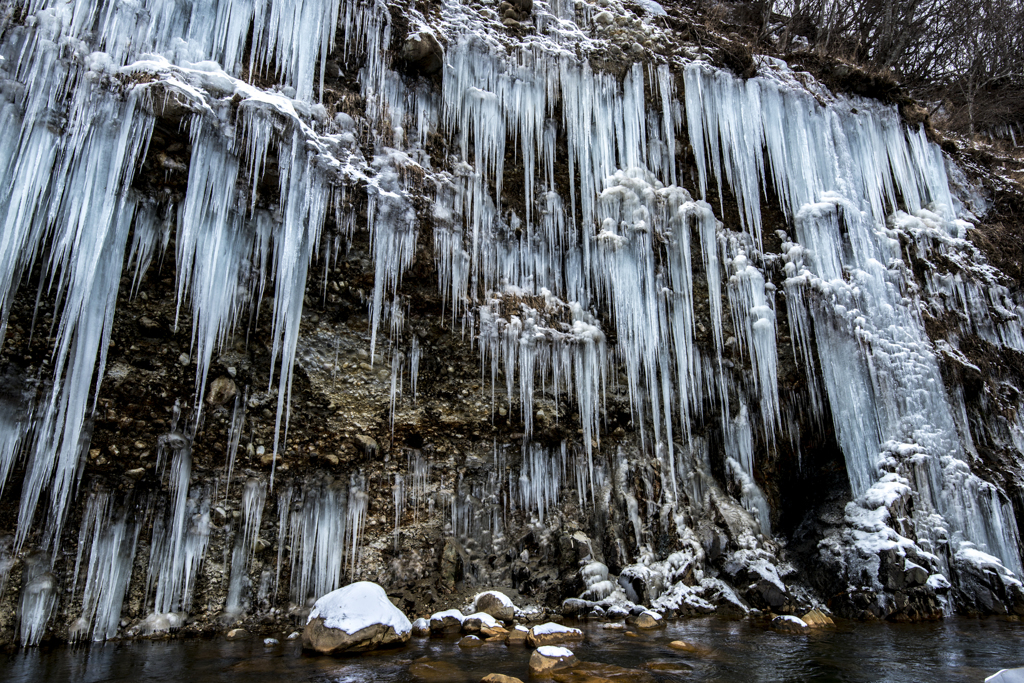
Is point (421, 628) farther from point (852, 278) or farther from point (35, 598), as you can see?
point (852, 278)

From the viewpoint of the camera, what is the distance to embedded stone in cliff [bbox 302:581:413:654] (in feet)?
16.0

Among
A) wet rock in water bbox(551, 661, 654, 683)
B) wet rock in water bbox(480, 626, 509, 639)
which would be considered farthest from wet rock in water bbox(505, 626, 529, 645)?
wet rock in water bbox(551, 661, 654, 683)

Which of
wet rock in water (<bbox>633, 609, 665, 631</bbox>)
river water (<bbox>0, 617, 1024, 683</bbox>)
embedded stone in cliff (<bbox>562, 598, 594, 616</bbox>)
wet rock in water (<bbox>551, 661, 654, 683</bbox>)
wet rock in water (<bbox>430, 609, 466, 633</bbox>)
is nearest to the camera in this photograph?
wet rock in water (<bbox>551, 661, 654, 683</bbox>)

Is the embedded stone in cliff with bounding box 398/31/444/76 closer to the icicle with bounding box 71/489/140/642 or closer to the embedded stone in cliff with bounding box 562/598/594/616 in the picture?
the icicle with bounding box 71/489/140/642

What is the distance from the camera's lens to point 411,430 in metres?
6.97

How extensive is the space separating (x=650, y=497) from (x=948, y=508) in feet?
13.5

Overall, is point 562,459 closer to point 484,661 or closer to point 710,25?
point 484,661

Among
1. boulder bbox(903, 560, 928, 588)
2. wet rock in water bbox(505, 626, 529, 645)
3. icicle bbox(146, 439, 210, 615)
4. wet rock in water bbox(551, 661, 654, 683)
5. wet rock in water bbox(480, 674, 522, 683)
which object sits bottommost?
wet rock in water bbox(505, 626, 529, 645)

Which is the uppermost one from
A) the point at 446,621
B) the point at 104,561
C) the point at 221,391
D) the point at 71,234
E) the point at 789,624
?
the point at 71,234

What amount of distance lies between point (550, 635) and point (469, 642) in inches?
31.9

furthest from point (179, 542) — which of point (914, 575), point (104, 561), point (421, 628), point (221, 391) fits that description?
point (914, 575)

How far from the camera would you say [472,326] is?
7.16m

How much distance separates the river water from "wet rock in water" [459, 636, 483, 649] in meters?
0.09

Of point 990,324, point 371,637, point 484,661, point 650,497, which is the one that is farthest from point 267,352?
point 990,324
